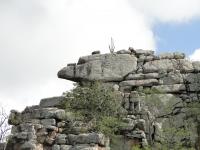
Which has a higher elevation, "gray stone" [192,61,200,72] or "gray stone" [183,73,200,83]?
"gray stone" [192,61,200,72]

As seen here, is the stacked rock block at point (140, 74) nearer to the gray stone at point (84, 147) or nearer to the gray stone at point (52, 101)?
the gray stone at point (52, 101)

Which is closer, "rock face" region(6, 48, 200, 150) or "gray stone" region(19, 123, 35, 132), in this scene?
"rock face" region(6, 48, 200, 150)

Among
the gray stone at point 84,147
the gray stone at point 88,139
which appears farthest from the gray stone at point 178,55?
the gray stone at point 84,147

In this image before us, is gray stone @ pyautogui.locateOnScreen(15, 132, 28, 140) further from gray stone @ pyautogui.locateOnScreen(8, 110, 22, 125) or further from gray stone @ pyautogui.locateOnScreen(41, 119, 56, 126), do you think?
gray stone @ pyautogui.locateOnScreen(8, 110, 22, 125)

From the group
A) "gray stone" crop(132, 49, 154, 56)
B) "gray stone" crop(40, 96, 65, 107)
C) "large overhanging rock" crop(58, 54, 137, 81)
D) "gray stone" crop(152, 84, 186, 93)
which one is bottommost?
"gray stone" crop(40, 96, 65, 107)

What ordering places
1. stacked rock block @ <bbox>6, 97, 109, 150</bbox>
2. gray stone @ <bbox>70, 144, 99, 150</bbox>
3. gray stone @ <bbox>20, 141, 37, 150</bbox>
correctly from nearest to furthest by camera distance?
gray stone @ <bbox>70, 144, 99, 150</bbox> < stacked rock block @ <bbox>6, 97, 109, 150</bbox> < gray stone @ <bbox>20, 141, 37, 150</bbox>

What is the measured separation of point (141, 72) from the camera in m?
41.1

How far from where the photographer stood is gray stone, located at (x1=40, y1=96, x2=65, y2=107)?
129ft

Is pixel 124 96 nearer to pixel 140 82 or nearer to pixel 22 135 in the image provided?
pixel 140 82

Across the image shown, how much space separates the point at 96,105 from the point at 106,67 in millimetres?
6575

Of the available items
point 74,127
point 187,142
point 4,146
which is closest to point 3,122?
point 4,146

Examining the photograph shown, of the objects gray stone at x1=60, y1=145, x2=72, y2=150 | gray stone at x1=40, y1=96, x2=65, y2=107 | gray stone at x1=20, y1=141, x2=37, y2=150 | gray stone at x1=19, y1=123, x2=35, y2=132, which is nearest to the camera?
gray stone at x1=60, y1=145, x2=72, y2=150

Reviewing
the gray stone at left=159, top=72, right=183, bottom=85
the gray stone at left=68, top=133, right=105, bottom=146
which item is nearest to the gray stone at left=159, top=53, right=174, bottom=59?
the gray stone at left=159, top=72, right=183, bottom=85

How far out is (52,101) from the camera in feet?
132
